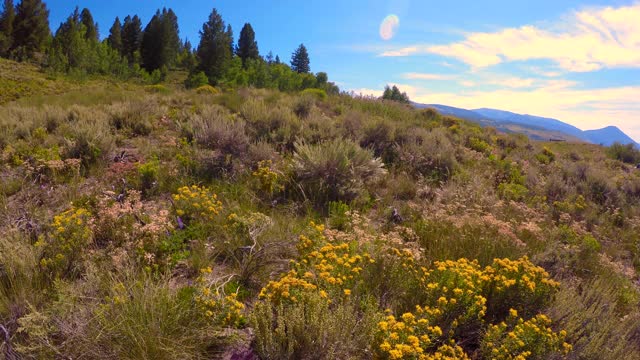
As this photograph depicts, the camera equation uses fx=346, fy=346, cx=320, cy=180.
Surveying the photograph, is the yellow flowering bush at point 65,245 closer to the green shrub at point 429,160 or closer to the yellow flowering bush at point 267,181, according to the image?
the yellow flowering bush at point 267,181

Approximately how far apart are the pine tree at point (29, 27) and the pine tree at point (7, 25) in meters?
0.76

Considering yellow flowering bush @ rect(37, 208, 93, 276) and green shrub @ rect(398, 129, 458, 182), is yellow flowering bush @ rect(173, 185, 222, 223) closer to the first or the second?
yellow flowering bush @ rect(37, 208, 93, 276)

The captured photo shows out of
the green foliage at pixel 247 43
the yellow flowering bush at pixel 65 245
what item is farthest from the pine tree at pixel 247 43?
the yellow flowering bush at pixel 65 245

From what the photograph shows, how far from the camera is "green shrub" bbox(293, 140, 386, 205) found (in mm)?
4996

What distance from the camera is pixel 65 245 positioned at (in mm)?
2896

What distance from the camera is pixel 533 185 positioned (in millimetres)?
7430

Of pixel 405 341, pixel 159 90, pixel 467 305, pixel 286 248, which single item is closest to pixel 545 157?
pixel 467 305

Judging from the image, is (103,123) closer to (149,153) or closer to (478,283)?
(149,153)

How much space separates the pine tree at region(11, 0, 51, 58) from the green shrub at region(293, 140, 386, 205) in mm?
58087

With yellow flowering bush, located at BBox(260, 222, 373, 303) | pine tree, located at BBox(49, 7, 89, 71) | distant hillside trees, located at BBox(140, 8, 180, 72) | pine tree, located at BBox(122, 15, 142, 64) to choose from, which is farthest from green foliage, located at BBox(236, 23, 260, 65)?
yellow flowering bush, located at BBox(260, 222, 373, 303)

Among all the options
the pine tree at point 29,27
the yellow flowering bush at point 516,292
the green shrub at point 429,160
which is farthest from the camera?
the pine tree at point 29,27

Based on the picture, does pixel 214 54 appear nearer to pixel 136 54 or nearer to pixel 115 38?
pixel 136 54

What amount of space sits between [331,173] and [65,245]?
3300 millimetres

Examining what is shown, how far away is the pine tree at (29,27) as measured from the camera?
153 ft
